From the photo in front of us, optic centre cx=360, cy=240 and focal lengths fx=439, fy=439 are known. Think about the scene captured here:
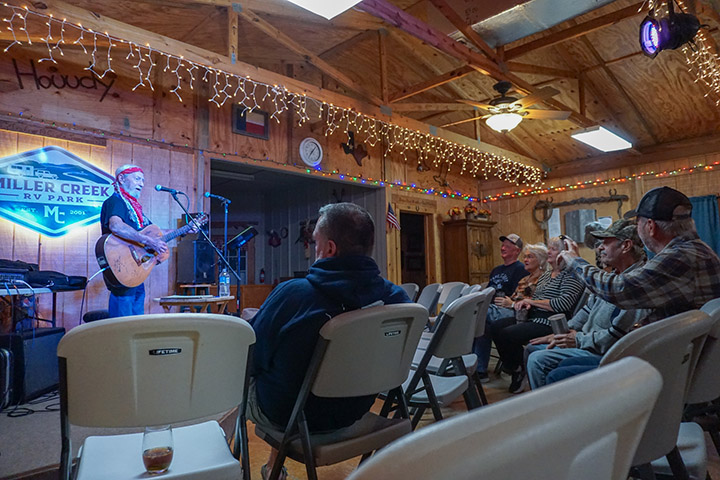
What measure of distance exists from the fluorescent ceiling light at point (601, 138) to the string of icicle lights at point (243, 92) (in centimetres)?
156

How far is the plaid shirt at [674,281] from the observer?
174 cm

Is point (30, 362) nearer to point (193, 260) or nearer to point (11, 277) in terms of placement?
point (11, 277)

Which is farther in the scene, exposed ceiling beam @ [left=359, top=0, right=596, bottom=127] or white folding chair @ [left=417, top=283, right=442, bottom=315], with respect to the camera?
exposed ceiling beam @ [left=359, top=0, right=596, bottom=127]

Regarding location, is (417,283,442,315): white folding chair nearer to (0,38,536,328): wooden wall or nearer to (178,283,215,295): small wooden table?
(178,283,215,295): small wooden table

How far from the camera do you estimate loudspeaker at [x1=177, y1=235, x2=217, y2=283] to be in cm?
475

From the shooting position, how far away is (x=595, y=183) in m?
8.24

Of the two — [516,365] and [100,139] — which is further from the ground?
[100,139]

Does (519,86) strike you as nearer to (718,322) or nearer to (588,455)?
(718,322)

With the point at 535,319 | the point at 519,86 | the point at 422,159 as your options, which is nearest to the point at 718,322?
the point at 535,319

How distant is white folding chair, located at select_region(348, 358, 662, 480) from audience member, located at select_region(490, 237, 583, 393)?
3.08 metres

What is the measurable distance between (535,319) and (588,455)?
10.6 ft

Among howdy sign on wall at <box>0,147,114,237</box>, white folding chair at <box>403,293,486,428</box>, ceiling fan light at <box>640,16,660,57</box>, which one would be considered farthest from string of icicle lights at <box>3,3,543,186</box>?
white folding chair at <box>403,293,486,428</box>

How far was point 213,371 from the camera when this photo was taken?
114 centimetres

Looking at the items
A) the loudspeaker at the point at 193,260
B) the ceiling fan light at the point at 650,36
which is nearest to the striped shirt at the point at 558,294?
the ceiling fan light at the point at 650,36
